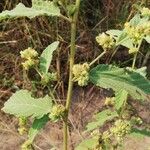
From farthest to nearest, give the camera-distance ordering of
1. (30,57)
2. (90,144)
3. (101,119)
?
1. (101,119)
2. (90,144)
3. (30,57)

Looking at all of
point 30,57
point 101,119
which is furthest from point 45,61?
point 101,119

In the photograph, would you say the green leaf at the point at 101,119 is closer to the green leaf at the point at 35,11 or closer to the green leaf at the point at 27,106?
the green leaf at the point at 27,106

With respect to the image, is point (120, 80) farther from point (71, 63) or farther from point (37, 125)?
point (37, 125)

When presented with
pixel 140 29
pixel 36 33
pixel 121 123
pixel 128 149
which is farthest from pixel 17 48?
pixel 140 29

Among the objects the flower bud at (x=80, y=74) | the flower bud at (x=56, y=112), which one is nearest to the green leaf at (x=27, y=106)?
the flower bud at (x=56, y=112)

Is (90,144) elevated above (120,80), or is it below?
below

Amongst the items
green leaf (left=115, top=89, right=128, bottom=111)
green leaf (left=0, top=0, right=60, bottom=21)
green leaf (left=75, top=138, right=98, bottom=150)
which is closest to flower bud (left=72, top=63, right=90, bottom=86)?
green leaf (left=0, top=0, right=60, bottom=21)

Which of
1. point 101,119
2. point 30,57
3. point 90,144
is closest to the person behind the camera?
point 30,57
